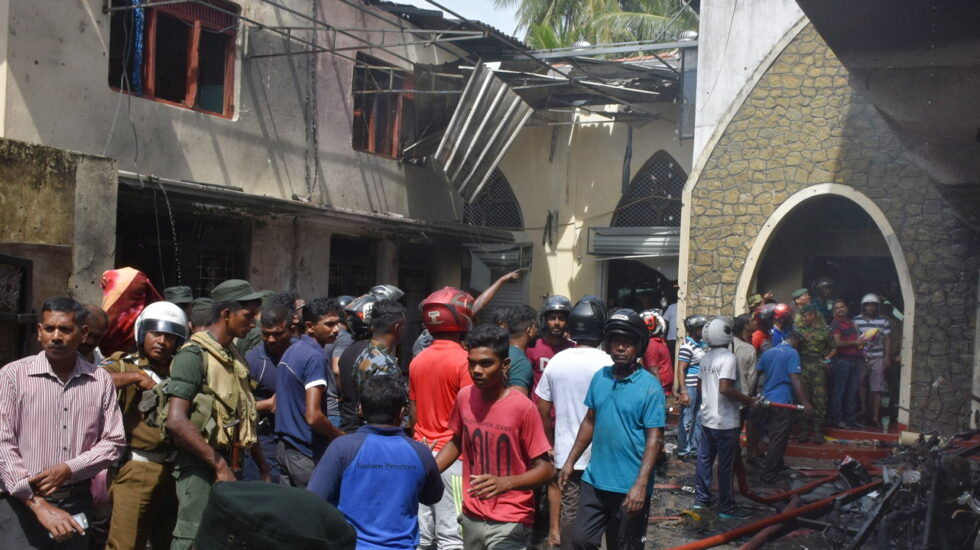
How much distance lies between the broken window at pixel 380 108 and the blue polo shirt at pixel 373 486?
11.8m

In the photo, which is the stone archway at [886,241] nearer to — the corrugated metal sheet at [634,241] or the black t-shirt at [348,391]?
the corrugated metal sheet at [634,241]

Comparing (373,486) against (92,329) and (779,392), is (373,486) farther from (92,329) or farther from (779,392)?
(779,392)

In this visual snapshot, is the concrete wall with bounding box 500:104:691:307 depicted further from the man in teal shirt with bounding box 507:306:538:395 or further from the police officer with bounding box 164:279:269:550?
the police officer with bounding box 164:279:269:550

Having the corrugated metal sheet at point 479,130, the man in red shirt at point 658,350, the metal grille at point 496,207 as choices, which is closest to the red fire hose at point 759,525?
the man in red shirt at point 658,350

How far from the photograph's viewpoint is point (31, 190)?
7.55 metres

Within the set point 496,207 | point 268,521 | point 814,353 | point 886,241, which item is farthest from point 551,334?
point 496,207

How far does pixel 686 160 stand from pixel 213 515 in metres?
15.4

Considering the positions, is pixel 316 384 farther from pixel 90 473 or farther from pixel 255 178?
pixel 255 178

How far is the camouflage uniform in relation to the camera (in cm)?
1112

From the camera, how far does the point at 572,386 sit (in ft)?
19.1

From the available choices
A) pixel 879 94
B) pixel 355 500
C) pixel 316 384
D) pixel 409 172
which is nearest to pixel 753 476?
pixel 879 94

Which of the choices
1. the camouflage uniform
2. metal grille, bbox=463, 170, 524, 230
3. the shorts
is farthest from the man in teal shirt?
metal grille, bbox=463, 170, 524, 230

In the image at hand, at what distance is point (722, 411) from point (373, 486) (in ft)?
16.7

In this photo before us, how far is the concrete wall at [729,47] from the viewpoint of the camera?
1377 cm
